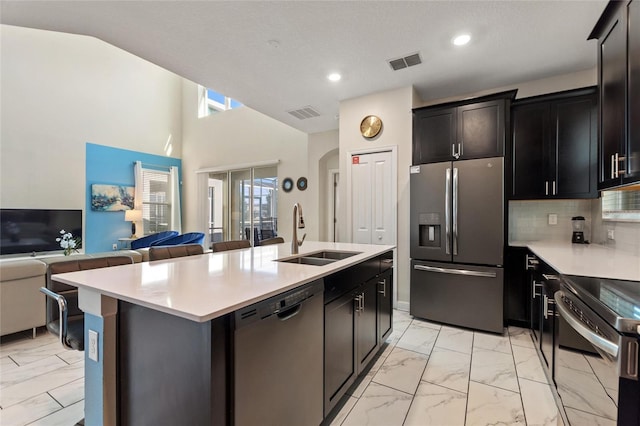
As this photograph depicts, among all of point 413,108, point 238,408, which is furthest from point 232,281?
point 413,108

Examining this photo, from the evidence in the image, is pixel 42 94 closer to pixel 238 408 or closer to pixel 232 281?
pixel 232 281

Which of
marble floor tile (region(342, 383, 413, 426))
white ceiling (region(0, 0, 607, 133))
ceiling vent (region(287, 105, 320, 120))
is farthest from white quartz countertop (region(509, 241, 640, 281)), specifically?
ceiling vent (region(287, 105, 320, 120))

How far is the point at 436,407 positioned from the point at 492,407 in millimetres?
362

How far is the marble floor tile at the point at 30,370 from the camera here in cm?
212

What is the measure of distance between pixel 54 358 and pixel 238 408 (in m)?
2.54

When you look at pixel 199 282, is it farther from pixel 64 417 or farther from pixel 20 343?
pixel 20 343

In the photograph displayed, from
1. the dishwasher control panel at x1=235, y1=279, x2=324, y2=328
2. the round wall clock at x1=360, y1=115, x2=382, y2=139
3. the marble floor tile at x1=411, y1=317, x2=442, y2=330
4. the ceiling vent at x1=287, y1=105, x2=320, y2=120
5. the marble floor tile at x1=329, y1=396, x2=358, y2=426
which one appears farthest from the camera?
the ceiling vent at x1=287, y1=105, x2=320, y2=120

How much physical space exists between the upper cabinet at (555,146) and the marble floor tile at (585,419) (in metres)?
2.29

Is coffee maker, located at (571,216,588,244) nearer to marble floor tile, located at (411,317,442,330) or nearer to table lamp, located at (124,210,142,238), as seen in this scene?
marble floor tile, located at (411,317,442,330)

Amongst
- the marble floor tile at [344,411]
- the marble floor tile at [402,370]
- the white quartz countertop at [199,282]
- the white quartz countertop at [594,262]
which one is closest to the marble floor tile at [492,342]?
the marble floor tile at [402,370]

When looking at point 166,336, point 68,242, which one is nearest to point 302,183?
point 68,242

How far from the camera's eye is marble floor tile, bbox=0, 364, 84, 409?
6.29 ft

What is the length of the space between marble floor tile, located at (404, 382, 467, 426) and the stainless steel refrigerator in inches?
47.8

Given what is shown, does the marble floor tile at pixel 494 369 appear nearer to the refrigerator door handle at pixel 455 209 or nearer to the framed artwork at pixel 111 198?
the refrigerator door handle at pixel 455 209
